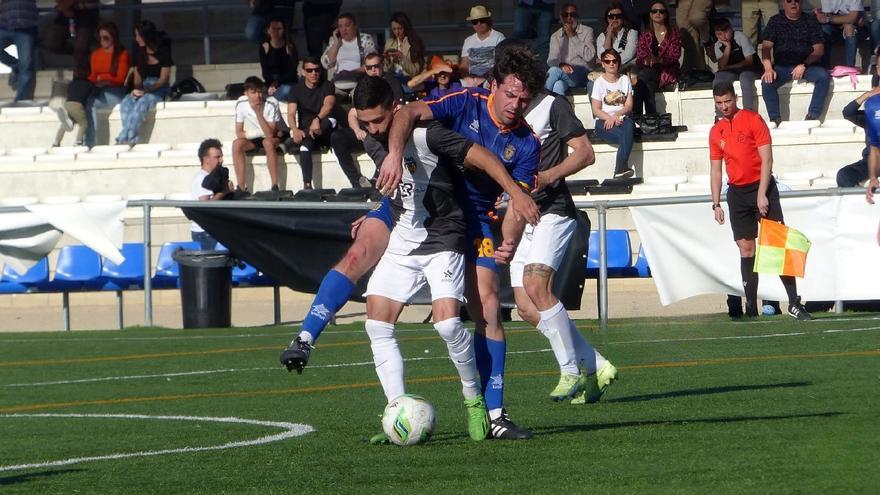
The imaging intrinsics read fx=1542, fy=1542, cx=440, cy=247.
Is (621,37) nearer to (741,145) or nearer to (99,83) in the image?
(741,145)

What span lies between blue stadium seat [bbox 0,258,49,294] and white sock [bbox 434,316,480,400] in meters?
11.3

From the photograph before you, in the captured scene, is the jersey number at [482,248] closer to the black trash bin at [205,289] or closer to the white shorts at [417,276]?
the white shorts at [417,276]

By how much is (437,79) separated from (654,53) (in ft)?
10.5

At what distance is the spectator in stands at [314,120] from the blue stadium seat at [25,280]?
172 inches

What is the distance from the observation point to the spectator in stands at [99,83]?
78.8ft

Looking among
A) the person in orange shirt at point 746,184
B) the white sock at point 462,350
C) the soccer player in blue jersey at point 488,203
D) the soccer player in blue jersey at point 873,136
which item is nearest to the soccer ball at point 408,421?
the white sock at point 462,350

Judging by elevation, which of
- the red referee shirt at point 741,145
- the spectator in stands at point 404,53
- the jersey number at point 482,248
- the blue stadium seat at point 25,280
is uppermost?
the spectator in stands at point 404,53

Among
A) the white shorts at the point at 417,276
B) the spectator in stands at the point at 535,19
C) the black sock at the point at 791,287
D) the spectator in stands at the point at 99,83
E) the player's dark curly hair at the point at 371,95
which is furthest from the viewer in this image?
the spectator in stands at the point at 99,83

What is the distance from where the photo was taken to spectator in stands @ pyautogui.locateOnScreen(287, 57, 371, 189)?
→ 69.6 feet

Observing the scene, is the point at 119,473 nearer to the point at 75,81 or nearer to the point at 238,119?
the point at 238,119

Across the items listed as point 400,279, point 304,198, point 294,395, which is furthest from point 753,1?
point 400,279

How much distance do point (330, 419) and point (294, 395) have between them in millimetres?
1673

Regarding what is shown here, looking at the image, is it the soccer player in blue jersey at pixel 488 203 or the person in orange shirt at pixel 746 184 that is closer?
the soccer player in blue jersey at pixel 488 203

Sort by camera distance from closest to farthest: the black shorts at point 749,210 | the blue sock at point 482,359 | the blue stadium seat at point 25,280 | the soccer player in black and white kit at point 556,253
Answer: the blue sock at point 482,359 < the soccer player in black and white kit at point 556,253 < the black shorts at point 749,210 < the blue stadium seat at point 25,280
